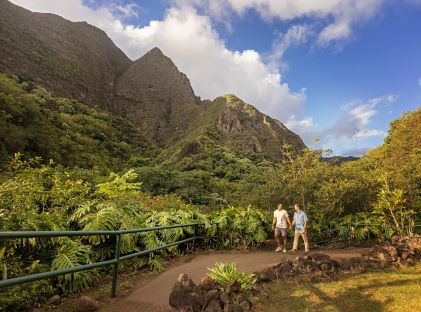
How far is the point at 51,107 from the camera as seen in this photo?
5503 cm

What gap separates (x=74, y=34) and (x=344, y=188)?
123 meters

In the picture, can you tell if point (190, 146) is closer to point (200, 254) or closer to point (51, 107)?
point (51, 107)

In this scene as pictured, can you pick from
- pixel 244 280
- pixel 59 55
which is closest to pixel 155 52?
pixel 59 55

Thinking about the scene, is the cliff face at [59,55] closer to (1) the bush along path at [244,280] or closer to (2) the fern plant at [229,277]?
(1) the bush along path at [244,280]

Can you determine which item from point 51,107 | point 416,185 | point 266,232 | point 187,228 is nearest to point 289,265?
point 187,228

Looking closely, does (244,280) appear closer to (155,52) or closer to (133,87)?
(133,87)

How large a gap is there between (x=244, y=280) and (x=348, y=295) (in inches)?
65.4

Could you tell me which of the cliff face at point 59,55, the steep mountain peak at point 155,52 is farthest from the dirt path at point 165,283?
the steep mountain peak at point 155,52

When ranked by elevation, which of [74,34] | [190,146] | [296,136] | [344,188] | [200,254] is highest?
[74,34]

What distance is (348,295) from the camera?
19.0 ft

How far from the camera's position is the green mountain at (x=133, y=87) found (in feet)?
257

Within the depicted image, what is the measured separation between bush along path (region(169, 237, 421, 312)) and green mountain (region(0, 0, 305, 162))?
175 ft

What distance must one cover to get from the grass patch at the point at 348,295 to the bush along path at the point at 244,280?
239mm

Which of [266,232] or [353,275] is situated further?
[266,232]
